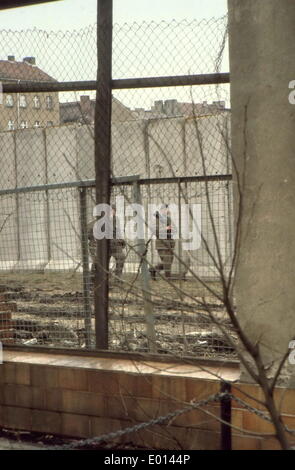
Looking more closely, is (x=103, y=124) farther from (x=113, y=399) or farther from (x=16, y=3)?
(x=113, y=399)

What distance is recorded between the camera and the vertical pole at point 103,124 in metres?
5.31

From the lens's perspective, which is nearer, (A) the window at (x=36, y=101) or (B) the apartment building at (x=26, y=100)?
(B) the apartment building at (x=26, y=100)

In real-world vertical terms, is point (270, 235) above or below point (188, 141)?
below

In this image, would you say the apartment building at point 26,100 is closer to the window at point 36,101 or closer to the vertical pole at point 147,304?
the window at point 36,101

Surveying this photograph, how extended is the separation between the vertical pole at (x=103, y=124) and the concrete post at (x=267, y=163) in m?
1.04

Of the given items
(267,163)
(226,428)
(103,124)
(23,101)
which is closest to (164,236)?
(103,124)

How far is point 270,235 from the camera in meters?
4.43

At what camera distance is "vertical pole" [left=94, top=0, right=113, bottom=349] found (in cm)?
531

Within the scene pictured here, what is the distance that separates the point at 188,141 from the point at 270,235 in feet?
18.3

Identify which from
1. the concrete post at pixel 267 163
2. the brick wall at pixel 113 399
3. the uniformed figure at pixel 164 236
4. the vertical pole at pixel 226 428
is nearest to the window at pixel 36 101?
the uniformed figure at pixel 164 236

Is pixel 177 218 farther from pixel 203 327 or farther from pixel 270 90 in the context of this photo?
pixel 270 90

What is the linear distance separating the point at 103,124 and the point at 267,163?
1328 mm
